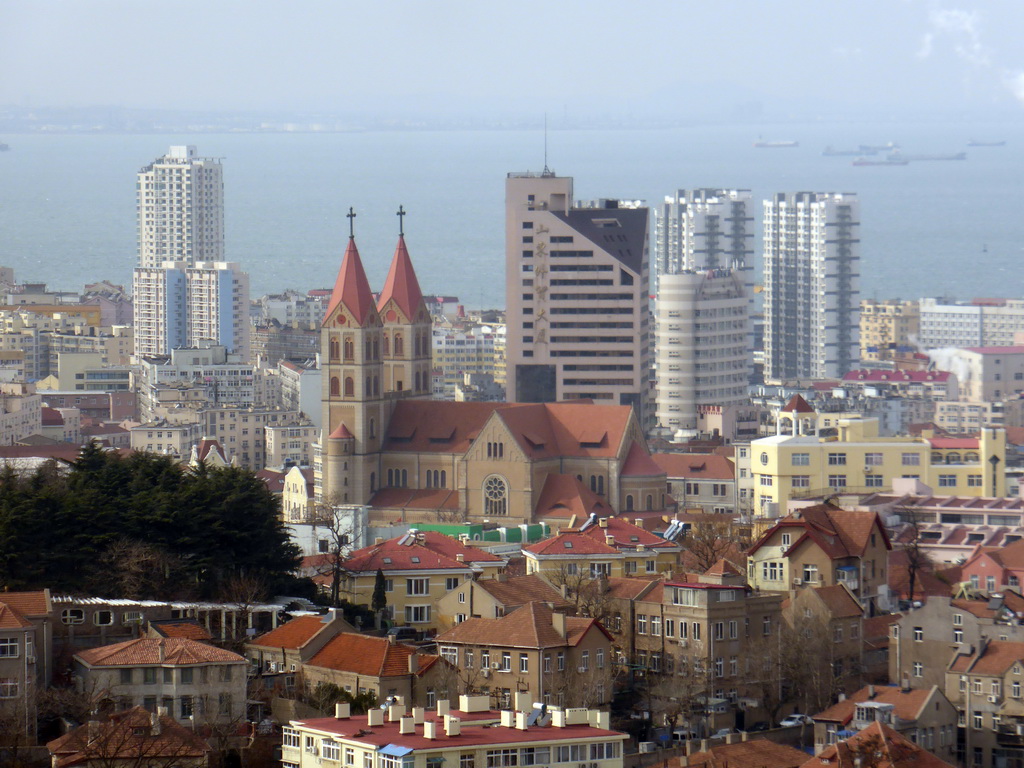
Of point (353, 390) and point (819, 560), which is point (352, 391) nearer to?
point (353, 390)

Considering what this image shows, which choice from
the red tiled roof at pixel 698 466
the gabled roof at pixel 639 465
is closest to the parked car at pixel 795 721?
the gabled roof at pixel 639 465

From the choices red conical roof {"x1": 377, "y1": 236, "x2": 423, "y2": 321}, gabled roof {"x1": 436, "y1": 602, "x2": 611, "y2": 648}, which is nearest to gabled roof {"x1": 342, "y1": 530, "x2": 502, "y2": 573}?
gabled roof {"x1": 436, "y1": 602, "x2": 611, "y2": 648}

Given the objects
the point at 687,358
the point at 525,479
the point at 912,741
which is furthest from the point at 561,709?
the point at 687,358

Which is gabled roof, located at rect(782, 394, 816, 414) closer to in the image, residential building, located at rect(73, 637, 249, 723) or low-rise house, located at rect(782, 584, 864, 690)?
low-rise house, located at rect(782, 584, 864, 690)

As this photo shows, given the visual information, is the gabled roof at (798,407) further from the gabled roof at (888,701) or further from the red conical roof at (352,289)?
the gabled roof at (888,701)

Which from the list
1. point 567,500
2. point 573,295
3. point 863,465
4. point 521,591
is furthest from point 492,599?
point 573,295

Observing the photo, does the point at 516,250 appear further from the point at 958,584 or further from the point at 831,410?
the point at 958,584
